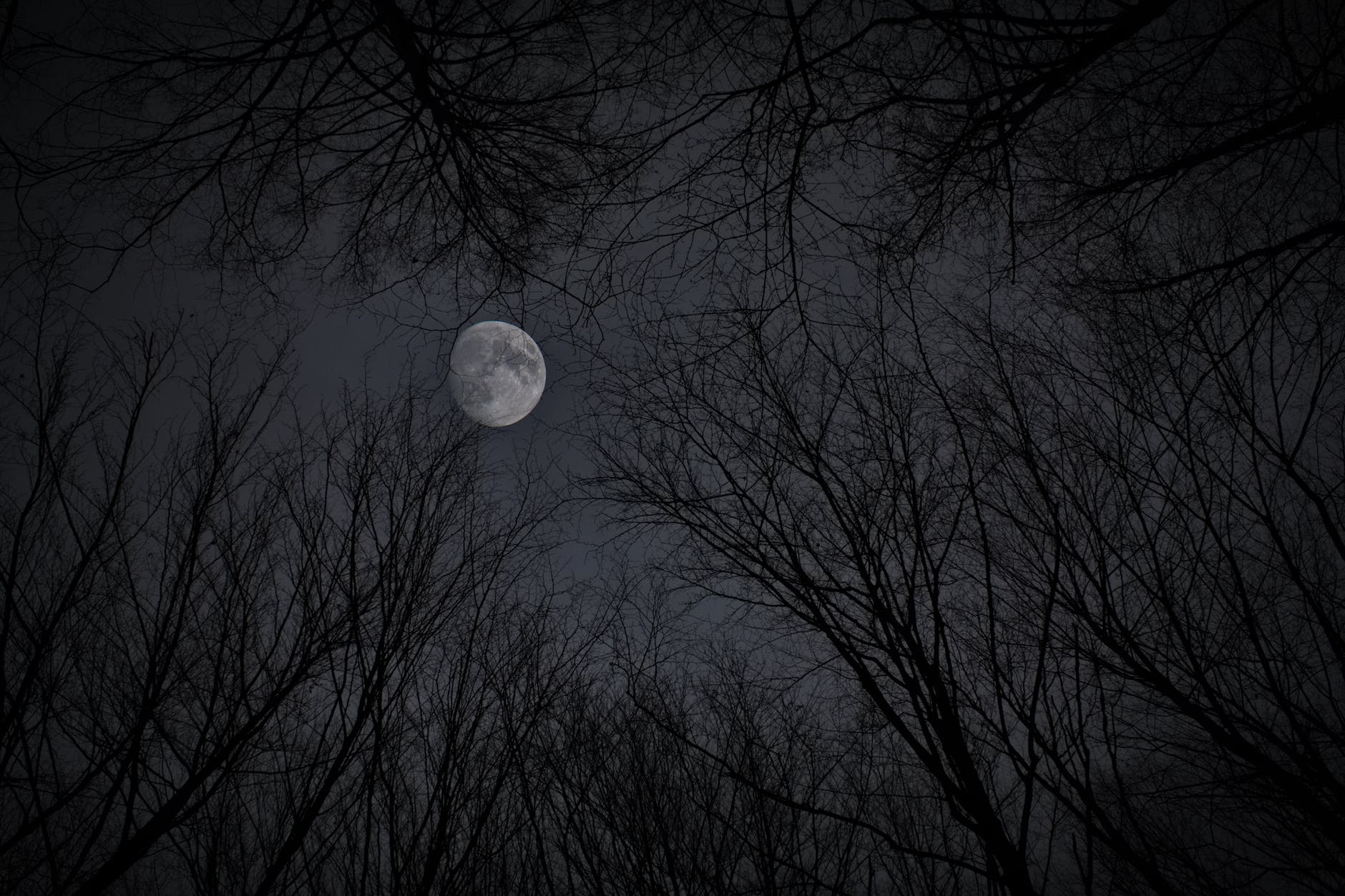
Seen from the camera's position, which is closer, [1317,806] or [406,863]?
[1317,806]

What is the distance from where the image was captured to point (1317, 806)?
2.53 metres

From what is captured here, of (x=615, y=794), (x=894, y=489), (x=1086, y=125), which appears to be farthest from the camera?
(x=615, y=794)

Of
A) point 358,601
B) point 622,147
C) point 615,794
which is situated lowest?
point 615,794

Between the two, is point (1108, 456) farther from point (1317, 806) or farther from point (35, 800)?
point (35, 800)

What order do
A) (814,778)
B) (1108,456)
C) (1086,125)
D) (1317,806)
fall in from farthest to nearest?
(814,778) → (1108,456) → (1086,125) → (1317,806)

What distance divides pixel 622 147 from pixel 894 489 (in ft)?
6.93

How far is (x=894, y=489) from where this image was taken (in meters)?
2.79

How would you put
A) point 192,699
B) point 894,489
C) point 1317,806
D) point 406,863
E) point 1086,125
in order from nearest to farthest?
point 1317,806
point 894,489
point 406,863
point 1086,125
point 192,699

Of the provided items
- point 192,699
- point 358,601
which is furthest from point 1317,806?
point 192,699

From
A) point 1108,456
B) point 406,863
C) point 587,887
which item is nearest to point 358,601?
point 406,863

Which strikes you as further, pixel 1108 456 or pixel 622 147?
pixel 1108 456

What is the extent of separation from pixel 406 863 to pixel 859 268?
151 inches

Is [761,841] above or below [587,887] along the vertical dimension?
above

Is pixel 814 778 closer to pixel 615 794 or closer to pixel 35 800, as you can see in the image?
pixel 615 794
